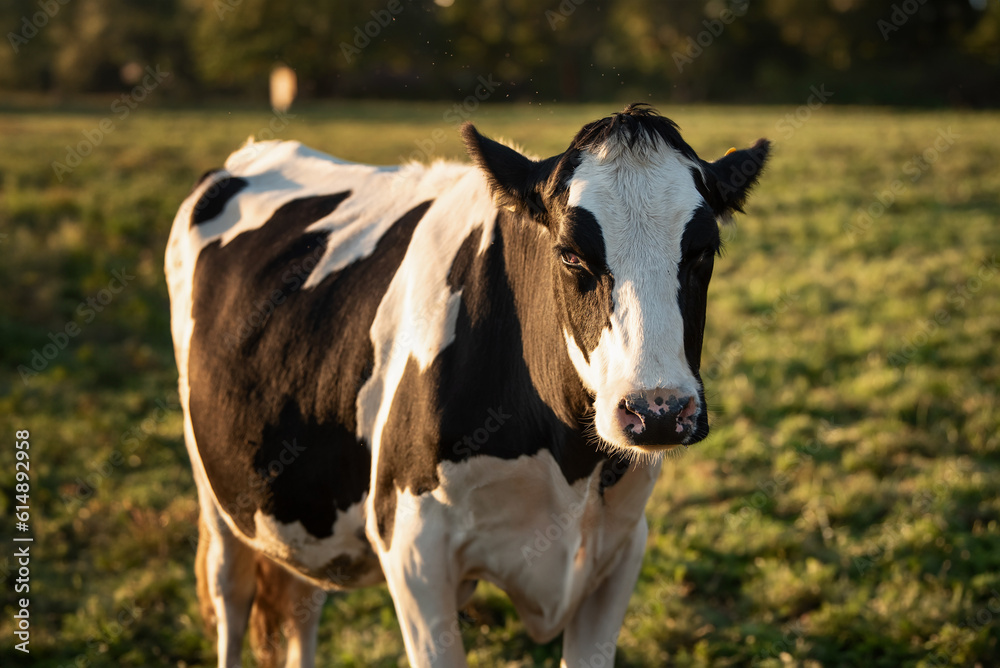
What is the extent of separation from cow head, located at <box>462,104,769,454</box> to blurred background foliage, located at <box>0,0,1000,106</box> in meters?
35.4

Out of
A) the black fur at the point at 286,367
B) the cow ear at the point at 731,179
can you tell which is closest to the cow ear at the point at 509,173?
the cow ear at the point at 731,179

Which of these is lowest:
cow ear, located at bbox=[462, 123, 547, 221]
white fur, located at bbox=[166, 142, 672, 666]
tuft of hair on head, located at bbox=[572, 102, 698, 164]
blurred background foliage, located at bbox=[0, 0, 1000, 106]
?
white fur, located at bbox=[166, 142, 672, 666]

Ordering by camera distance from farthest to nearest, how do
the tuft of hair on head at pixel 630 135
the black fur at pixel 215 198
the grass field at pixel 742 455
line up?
1. the grass field at pixel 742 455
2. the black fur at pixel 215 198
3. the tuft of hair on head at pixel 630 135

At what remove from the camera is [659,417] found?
198 centimetres

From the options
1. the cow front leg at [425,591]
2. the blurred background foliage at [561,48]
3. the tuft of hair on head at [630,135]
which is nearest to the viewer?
the tuft of hair on head at [630,135]

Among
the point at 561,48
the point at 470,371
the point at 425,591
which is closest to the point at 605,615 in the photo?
the point at 425,591

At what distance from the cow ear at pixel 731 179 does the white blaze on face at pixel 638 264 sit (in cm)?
11

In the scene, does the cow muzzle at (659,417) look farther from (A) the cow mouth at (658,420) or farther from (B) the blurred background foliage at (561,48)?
(B) the blurred background foliage at (561,48)

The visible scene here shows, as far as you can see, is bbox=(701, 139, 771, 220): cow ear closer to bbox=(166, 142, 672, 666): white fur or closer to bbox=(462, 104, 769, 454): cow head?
bbox=(462, 104, 769, 454): cow head

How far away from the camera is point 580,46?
4688cm

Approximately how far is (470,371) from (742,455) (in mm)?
3797

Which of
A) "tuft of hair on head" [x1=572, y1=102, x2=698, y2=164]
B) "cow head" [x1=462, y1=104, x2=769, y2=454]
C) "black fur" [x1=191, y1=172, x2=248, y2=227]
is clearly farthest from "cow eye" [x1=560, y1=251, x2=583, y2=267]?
"black fur" [x1=191, y1=172, x2=248, y2=227]

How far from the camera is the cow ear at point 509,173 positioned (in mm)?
2430

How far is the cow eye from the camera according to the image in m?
2.26
